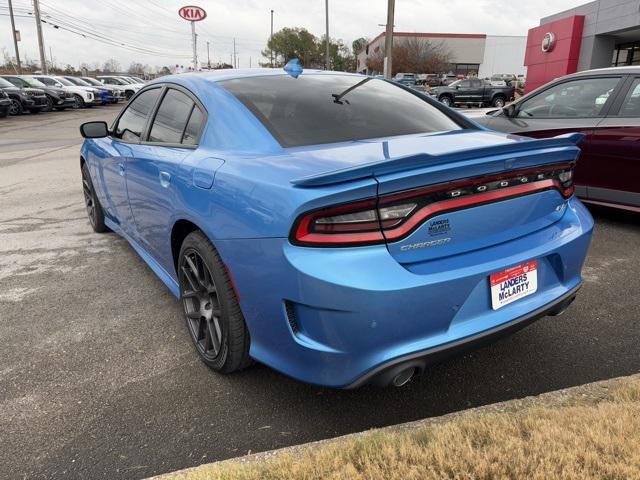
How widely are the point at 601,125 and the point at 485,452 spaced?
175 inches

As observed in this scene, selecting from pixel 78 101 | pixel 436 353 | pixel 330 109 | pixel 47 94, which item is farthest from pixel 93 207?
pixel 78 101

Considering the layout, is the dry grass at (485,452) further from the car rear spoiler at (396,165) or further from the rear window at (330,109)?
the rear window at (330,109)

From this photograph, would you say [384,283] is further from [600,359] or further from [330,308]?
[600,359]

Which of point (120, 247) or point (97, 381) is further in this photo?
point (120, 247)

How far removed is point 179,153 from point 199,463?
1.64 metres

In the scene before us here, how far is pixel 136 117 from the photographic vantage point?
13.1ft

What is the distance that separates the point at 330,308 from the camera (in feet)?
6.24

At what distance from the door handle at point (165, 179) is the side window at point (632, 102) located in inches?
175

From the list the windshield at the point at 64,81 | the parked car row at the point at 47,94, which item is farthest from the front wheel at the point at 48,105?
the windshield at the point at 64,81

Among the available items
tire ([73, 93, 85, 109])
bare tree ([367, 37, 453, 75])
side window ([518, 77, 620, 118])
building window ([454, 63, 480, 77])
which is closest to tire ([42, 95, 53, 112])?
tire ([73, 93, 85, 109])

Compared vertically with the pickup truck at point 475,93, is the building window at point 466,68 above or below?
above

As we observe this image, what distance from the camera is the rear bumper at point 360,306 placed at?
190 centimetres

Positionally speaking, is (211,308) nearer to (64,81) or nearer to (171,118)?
(171,118)

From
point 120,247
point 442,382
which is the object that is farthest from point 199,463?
point 120,247
